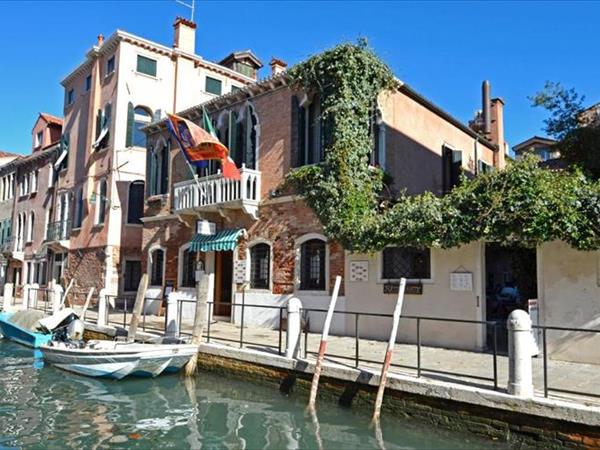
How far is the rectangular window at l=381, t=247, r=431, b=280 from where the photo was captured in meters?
10.9

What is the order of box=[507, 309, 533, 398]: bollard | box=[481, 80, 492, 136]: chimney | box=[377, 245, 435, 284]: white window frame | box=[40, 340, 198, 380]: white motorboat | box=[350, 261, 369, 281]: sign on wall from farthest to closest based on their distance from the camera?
box=[481, 80, 492, 136]: chimney
box=[350, 261, 369, 281]: sign on wall
box=[377, 245, 435, 284]: white window frame
box=[40, 340, 198, 380]: white motorboat
box=[507, 309, 533, 398]: bollard

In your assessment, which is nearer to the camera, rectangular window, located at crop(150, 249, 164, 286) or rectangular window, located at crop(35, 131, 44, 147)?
rectangular window, located at crop(150, 249, 164, 286)

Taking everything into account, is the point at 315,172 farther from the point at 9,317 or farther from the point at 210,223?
the point at 9,317

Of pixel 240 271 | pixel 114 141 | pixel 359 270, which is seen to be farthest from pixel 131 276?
pixel 359 270

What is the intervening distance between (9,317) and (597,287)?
16.6 metres

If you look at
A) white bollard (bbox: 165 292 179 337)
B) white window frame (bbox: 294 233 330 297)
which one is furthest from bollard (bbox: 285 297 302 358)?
white window frame (bbox: 294 233 330 297)

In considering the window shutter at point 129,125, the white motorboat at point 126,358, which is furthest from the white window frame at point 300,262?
the window shutter at point 129,125

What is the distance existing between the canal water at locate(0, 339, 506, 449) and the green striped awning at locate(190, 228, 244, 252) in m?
4.96

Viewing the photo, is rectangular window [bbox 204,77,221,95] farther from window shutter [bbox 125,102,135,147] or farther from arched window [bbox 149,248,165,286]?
arched window [bbox 149,248,165,286]

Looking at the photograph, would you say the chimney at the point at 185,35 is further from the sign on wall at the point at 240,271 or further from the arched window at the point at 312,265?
the arched window at the point at 312,265

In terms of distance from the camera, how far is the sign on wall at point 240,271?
47.5ft

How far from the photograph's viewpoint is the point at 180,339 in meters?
10.9

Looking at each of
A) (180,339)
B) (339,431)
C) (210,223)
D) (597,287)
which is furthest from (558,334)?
(210,223)

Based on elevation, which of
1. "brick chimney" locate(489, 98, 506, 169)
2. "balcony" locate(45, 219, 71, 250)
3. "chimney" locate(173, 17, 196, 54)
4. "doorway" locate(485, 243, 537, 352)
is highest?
"chimney" locate(173, 17, 196, 54)
